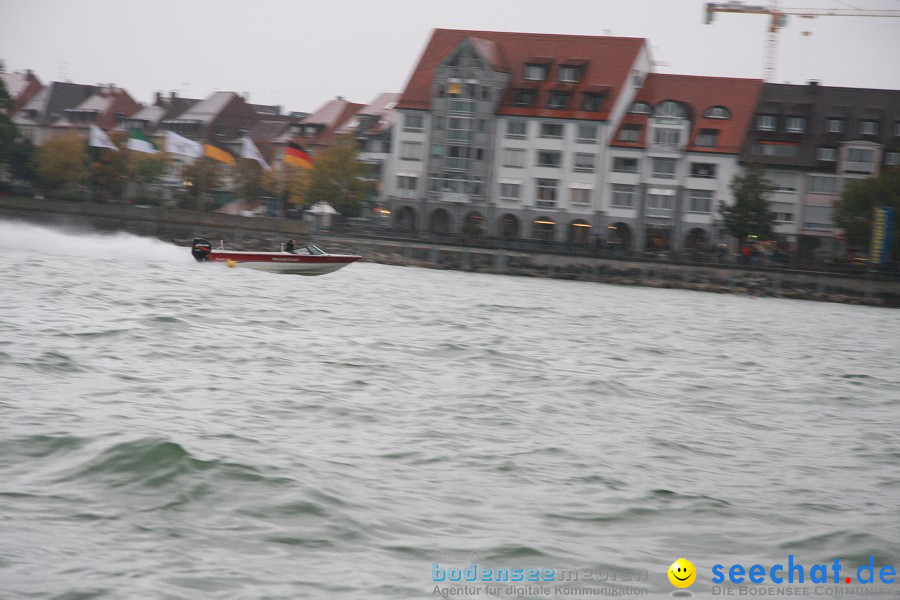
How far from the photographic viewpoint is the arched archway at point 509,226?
81188 mm

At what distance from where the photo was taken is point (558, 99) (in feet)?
269

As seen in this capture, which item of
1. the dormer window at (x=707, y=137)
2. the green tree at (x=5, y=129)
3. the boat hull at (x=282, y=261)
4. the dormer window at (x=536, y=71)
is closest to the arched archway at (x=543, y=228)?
the dormer window at (x=536, y=71)

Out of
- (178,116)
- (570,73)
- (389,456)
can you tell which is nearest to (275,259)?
(389,456)

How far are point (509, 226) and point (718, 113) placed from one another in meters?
16.8

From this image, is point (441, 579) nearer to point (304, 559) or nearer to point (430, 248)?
point (304, 559)

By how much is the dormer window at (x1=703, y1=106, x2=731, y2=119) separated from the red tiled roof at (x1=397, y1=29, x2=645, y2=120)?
6.46 metres

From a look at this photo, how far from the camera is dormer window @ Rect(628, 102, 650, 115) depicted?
3201 inches

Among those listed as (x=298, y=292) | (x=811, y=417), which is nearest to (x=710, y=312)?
(x=298, y=292)

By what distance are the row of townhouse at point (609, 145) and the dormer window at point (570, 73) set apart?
0.10 m

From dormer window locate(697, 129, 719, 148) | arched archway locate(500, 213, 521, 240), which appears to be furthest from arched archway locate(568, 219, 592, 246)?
dormer window locate(697, 129, 719, 148)

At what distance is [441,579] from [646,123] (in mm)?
75818

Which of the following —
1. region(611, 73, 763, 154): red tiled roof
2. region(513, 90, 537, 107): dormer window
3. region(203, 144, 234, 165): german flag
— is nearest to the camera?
region(203, 144, 234, 165): german flag

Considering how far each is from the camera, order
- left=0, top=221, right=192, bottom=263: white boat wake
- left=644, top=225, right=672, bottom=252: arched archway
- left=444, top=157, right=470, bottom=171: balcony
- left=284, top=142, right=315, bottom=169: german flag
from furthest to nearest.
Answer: left=444, top=157, right=470, bottom=171: balcony → left=644, top=225, right=672, bottom=252: arched archway → left=284, top=142, right=315, bottom=169: german flag → left=0, top=221, right=192, bottom=263: white boat wake

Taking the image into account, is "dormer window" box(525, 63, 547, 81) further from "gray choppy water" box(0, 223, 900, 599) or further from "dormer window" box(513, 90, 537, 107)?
"gray choppy water" box(0, 223, 900, 599)
